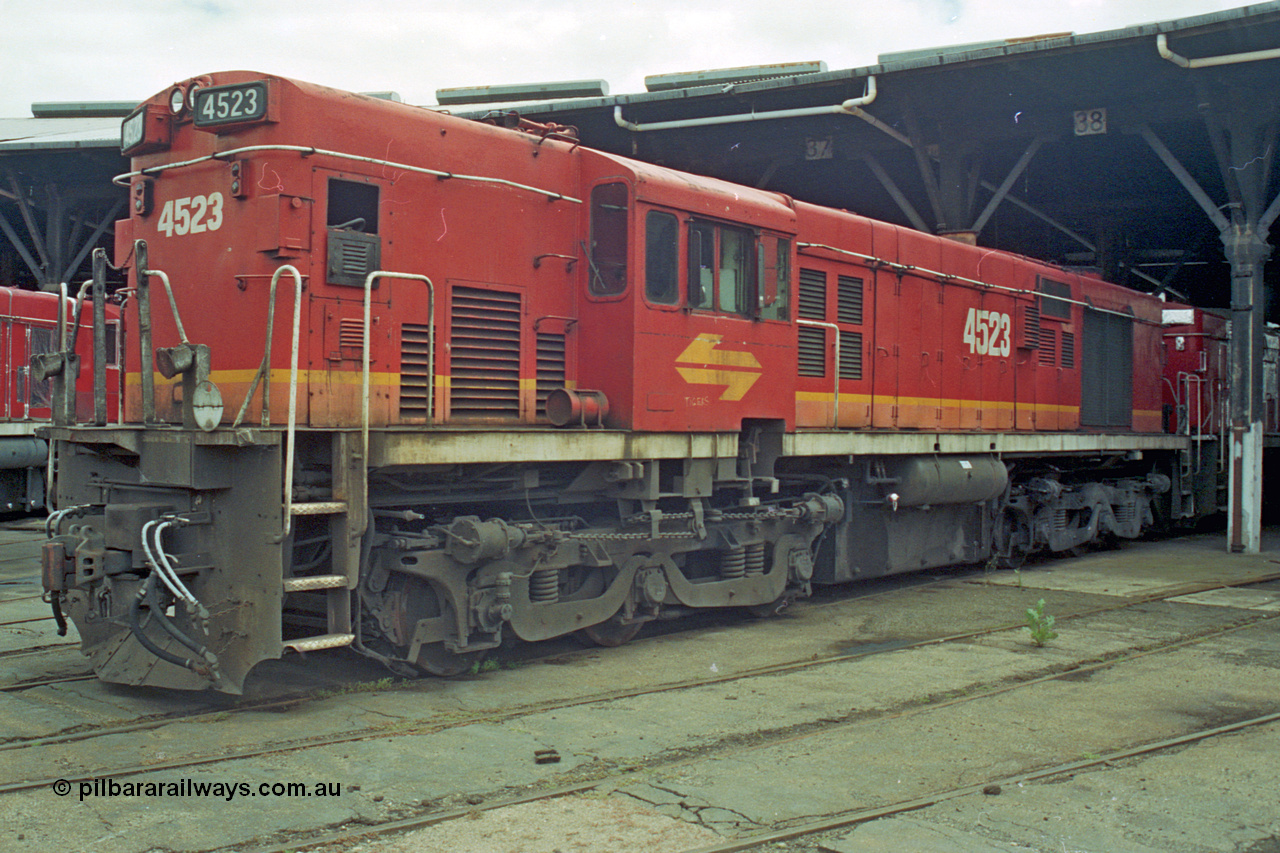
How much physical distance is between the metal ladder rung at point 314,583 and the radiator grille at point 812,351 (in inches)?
196

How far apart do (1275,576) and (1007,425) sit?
3.24 m

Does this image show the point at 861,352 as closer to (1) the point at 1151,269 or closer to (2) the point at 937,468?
(2) the point at 937,468

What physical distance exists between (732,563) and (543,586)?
1.98 m

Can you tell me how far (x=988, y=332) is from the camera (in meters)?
12.1

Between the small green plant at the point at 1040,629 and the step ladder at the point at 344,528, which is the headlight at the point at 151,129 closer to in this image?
the step ladder at the point at 344,528

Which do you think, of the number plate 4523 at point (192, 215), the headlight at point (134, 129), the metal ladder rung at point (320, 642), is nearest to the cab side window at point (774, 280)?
the number plate 4523 at point (192, 215)

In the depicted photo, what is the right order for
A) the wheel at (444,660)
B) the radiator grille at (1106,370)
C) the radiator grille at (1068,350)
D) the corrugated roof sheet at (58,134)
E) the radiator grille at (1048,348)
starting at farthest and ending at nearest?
the corrugated roof sheet at (58,134), the radiator grille at (1106,370), the radiator grille at (1068,350), the radiator grille at (1048,348), the wheel at (444,660)

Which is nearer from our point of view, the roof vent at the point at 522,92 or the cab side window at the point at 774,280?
the cab side window at the point at 774,280

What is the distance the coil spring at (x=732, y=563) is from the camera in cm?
858

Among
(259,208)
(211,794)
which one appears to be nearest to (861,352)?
(259,208)

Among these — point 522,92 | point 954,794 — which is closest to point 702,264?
point 954,794

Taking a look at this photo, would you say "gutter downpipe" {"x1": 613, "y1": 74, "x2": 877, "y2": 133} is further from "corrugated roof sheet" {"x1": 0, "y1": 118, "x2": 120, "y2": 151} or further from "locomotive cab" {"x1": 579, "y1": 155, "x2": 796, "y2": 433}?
"corrugated roof sheet" {"x1": 0, "y1": 118, "x2": 120, "y2": 151}

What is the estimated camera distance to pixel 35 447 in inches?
615

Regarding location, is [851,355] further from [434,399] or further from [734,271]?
[434,399]
